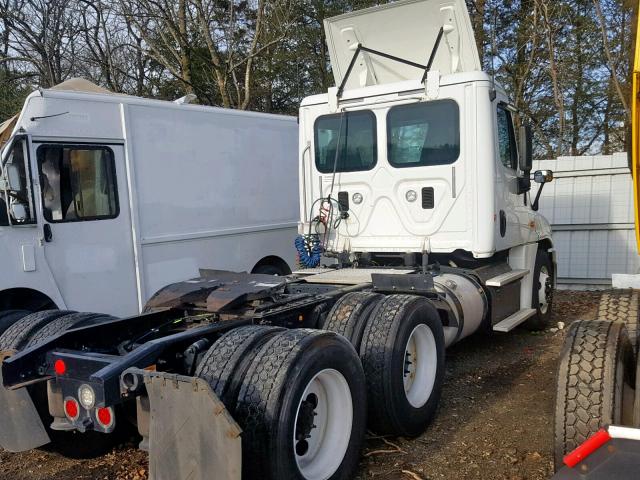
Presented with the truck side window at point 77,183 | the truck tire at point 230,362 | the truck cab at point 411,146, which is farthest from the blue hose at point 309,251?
the truck tire at point 230,362

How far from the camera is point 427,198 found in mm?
5812

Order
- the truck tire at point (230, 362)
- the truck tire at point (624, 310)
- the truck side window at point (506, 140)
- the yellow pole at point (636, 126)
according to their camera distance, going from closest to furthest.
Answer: the truck tire at point (230, 362) < the yellow pole at point (636, 126) < the truck tire at point (624, 310) < the truck side window at point (506, 140)

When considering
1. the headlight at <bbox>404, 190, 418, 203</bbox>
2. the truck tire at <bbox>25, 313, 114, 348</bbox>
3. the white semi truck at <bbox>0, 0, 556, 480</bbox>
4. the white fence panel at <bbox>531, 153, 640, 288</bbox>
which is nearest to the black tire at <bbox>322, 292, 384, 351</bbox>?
the white semi truck at <bbox>0, 0, 556, 480</bbox>

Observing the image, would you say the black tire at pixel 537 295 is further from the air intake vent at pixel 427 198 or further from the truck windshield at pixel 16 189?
the truck windshield at pixel 16 189

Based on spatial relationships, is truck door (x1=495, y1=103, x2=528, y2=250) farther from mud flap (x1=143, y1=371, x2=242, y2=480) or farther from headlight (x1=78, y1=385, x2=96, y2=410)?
headlight (x1=78, y1=385, x2=96, y2=410)

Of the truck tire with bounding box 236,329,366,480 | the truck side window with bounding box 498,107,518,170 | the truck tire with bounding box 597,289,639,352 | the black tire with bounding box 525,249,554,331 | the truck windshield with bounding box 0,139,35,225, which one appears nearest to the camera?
Result: the truck tire with bounding box 236,329,366,480

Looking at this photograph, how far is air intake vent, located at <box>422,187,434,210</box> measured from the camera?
580 cm

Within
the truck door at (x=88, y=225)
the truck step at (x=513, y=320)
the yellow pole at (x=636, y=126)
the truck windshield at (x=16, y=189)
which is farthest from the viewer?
the truck door at (x=88, y=225)

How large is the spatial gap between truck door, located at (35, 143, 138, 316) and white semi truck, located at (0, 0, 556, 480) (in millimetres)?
2064

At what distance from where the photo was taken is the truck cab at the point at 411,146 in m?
5.61

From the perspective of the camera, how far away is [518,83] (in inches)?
725

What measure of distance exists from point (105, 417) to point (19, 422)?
703mm

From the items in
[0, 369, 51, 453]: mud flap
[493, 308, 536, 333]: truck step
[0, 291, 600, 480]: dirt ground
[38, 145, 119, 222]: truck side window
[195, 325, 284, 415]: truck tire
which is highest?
[38, 145, 119, 222]: truck side window

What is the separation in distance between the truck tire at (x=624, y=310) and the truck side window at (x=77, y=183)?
16.5ft
